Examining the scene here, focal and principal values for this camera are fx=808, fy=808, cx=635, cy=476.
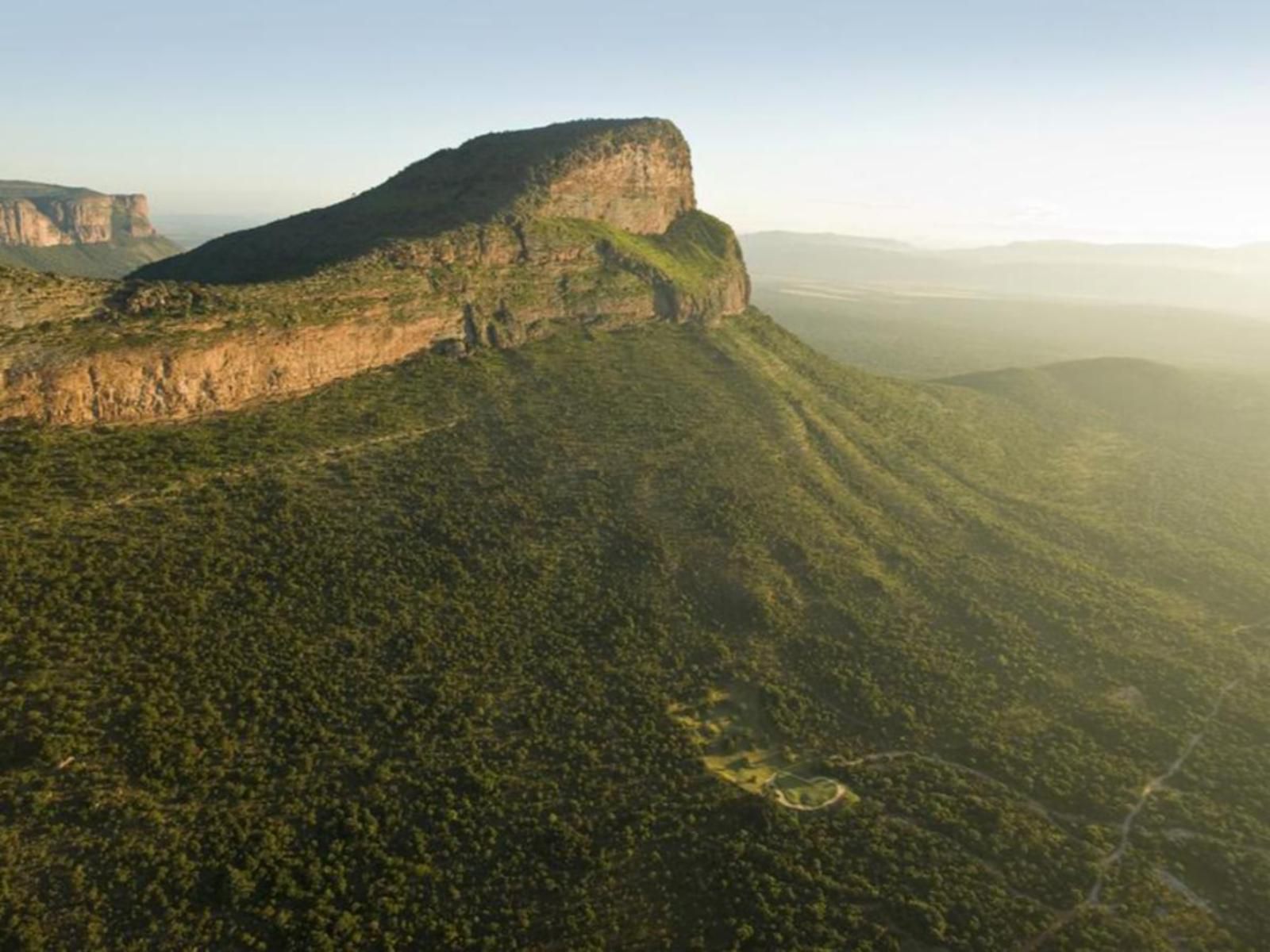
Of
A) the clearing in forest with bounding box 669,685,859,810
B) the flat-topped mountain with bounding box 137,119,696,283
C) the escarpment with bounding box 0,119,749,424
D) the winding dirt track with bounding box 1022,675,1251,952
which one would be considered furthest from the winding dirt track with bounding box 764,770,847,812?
the flat-topped mountain with bounding box 137,119,696,283

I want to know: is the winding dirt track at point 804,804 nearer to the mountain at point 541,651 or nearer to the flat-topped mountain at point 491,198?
the mountain at point 541,651

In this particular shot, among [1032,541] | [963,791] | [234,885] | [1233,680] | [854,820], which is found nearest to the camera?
[234,885]

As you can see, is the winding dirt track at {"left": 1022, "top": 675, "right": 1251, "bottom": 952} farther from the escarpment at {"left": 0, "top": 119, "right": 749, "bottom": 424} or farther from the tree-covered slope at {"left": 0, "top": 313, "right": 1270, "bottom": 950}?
the escarpment at {"left": 0, "top": 119, "right": 749, "bottom": 424}

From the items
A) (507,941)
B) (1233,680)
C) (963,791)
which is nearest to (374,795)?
(507,941)

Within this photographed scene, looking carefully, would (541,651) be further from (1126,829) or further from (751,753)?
(1126,829)

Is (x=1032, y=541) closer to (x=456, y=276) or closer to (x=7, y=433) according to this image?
(x=456, y=276)

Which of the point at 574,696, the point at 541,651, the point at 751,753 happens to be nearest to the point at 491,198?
the point at 541,651
